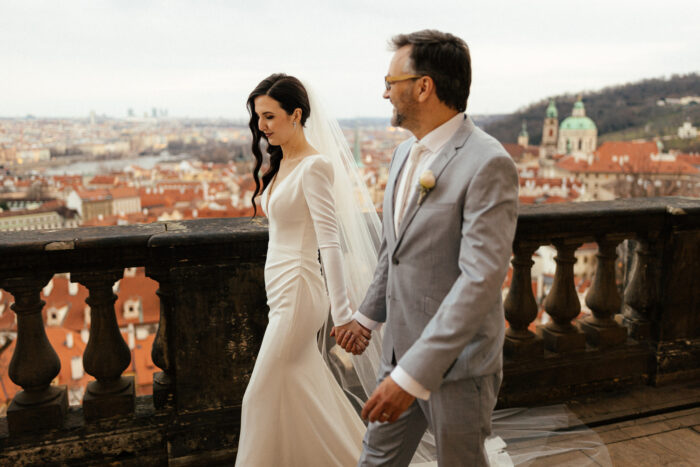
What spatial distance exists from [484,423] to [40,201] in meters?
45.4

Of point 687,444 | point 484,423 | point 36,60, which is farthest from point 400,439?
point 36,60

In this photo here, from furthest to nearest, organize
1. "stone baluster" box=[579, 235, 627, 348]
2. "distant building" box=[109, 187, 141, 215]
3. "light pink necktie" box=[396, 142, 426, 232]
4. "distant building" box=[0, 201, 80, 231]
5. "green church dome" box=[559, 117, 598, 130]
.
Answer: "green church dome" box=[559, 117, 598, 130]
"distant building" box=[109, 187, 141, 215]
"distant building" box=[0, 201, 80, 231]
"stone baluster" box=[579, 235, 627, 348]
"light pink necktie" box=[396, 142, 426, 232]

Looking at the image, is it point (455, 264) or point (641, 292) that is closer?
point (455, 264)

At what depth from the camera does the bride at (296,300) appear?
190 cm

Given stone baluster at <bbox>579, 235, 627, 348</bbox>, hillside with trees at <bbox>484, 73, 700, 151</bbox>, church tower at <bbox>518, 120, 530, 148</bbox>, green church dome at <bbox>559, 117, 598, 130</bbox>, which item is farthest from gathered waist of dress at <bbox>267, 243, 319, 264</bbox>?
green church dome at <bbox>559, 117, 598, 130</bbox>

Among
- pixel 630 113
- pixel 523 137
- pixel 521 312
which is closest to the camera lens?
pixel 521 312

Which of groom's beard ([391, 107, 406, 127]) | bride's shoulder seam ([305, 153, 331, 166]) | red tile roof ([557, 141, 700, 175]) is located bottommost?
red tile roof ([557, 141, 700, 175])

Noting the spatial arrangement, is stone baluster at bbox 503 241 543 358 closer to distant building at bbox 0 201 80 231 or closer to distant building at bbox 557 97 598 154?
distant building at bbox 0 201 80 231

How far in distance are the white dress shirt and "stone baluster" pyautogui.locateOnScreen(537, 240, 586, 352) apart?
1492 mm

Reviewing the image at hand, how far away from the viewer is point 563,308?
288 cm

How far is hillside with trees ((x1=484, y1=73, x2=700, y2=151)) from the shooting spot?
1781 inches

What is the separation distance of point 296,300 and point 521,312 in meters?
1.33

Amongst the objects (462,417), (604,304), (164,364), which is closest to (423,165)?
(462,417)

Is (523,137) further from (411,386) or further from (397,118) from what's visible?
(411,386)
